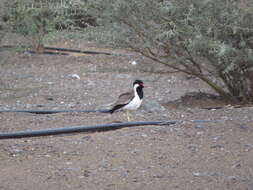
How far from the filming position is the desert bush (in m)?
7.25

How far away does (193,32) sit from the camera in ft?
24.6

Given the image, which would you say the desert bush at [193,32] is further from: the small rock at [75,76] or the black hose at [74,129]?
the small rock at [75,76]

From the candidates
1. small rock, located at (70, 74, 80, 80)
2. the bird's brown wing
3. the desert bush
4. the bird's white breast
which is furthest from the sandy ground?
small rock, located at (70, 74, 80, 80)

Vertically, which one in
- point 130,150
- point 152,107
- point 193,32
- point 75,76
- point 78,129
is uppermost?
point 193,32

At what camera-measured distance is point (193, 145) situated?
19.7 ft

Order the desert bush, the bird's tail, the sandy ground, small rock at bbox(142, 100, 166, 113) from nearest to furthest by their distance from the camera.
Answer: the sandy ground
the desert bush
the bird's tail
small rock at bbox(142, 100, 166, 113)

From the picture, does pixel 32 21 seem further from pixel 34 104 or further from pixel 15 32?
pixel 34 104

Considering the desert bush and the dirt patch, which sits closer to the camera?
the desert bush

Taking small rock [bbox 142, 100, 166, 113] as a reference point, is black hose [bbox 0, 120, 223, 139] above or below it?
below

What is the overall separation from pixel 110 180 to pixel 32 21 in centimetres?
1004

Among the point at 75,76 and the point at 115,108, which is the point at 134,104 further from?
the point at 75,76

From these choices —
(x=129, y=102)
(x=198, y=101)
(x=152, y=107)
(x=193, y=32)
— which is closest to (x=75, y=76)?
(x=198, y=101)

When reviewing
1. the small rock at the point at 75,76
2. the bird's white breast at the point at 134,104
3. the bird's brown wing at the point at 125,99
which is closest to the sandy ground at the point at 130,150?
the bird's white breast at the point at 134,104

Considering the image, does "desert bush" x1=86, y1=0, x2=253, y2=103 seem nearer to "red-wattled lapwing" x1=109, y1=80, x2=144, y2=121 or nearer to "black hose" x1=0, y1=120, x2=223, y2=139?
"red-wattled lapwing" x1=109, y1=80, x2=144, y2=121
